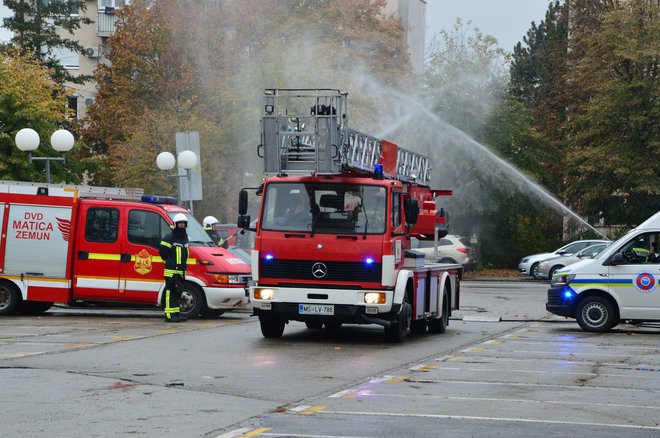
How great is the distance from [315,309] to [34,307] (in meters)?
8.19

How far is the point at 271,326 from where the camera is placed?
59.9ft

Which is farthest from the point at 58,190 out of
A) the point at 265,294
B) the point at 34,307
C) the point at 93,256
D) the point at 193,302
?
the point at 265,294

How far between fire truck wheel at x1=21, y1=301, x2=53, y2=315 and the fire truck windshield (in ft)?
24.2

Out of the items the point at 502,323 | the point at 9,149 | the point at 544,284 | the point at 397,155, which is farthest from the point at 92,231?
the point at 544,284

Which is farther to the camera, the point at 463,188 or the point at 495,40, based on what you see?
the point at 495,40

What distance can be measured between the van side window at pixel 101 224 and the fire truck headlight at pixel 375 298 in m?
6.88

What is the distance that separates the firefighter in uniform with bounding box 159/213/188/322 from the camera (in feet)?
68.7

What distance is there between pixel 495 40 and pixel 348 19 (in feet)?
23.5

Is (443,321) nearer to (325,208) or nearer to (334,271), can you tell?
(334,271)

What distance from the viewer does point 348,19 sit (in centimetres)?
5634

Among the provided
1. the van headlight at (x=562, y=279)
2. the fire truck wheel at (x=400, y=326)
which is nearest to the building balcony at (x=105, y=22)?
the van headlight at (x=562, y=279)

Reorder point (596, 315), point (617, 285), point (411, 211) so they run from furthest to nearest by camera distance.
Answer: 1. point (596, 315)
2. point (617, 285)
3. point (411, 211)

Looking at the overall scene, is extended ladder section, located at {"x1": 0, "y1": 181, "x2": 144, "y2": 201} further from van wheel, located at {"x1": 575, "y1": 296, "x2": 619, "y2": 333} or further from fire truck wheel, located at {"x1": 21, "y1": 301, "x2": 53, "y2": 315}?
van wheel, located at {"x1": 575, "y1": 296, "x2": 619, "y2": 333}

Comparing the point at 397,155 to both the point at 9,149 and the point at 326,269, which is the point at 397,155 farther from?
the point at 9,149
